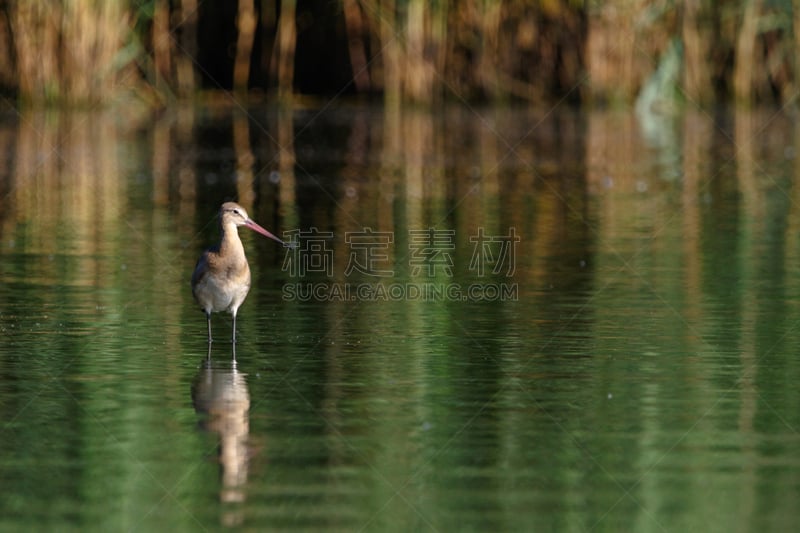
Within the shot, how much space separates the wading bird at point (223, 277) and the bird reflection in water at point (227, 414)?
374 mm

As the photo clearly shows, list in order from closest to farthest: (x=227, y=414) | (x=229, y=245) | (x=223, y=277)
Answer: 1. (x=227, y=414)
2. (x=223, y=277)
3. (x=229, y=245)

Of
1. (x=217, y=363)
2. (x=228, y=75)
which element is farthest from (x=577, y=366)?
(x=228, y=75)

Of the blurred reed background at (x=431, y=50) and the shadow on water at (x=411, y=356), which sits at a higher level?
the blurred reed background at (x=431, y=50)

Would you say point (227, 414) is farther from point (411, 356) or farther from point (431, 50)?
point (431, 50)

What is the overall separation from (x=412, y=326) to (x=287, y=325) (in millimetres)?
660

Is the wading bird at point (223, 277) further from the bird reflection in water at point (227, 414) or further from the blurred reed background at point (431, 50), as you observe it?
the blurred reed background at point (431, 50)

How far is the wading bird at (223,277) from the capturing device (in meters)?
8.95

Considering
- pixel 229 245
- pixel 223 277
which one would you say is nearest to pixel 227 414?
pixel 223 277

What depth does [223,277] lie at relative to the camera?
895 centimetres

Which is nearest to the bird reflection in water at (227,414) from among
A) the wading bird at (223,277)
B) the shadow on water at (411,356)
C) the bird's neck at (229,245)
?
the shadow on water at (411,356)

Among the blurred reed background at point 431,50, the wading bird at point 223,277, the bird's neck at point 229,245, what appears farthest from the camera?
the blurred reed background at point 431,50

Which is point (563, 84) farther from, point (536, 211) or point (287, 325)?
point (287, 325)

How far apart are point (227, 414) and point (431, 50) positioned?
67.7 feet

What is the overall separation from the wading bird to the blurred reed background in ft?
53.5
